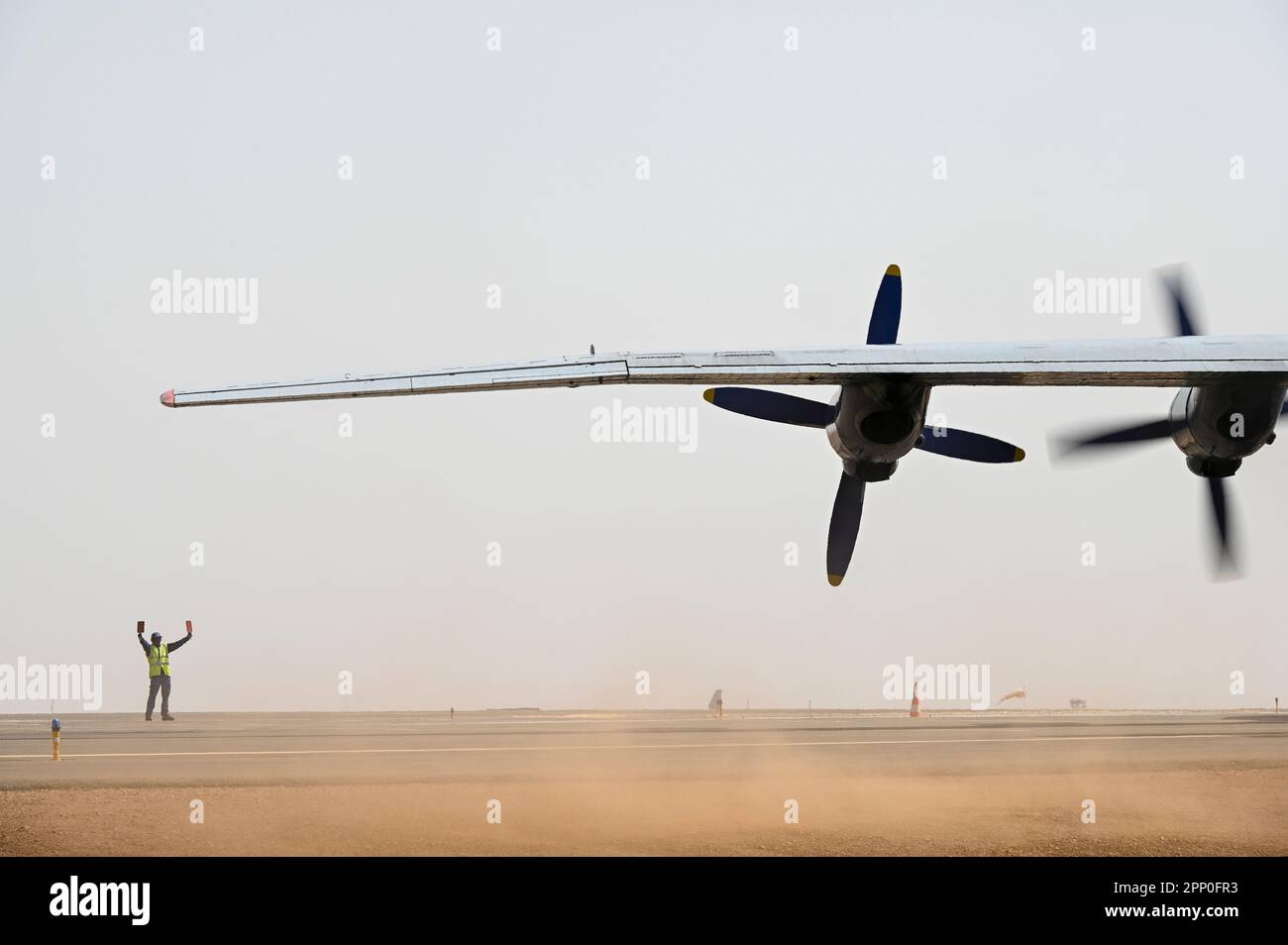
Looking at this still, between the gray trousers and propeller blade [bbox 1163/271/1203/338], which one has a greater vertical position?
propeller blade [bbox 1163/271/1203/338]

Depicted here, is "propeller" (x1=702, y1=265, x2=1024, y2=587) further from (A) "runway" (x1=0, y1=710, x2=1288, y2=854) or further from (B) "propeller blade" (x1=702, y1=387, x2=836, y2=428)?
(A) "runway" (x1=0, y1=710, x2=1288, y2=854)

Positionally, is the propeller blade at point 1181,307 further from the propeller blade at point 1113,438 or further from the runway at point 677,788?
the runway at point 677,788

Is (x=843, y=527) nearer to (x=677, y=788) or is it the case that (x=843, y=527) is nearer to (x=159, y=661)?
(x=677, y=788)

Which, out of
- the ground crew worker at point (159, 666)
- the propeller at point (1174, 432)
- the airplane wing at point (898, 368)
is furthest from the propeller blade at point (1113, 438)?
the ground crew worker at point (159, 666)

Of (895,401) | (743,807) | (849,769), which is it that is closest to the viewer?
(895,401)

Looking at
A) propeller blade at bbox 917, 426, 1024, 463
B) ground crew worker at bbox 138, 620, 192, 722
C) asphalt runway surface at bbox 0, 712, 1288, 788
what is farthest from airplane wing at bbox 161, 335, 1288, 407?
ground crew worker at bbox 138, 620, 192, 722

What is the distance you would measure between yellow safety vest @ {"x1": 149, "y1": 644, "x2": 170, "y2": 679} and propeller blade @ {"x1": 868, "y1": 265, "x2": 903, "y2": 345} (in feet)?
62.5

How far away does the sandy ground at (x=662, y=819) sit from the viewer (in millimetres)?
14461

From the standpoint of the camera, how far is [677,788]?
17.5 m

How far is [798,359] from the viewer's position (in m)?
13.4

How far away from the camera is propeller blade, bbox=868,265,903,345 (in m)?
18.7
